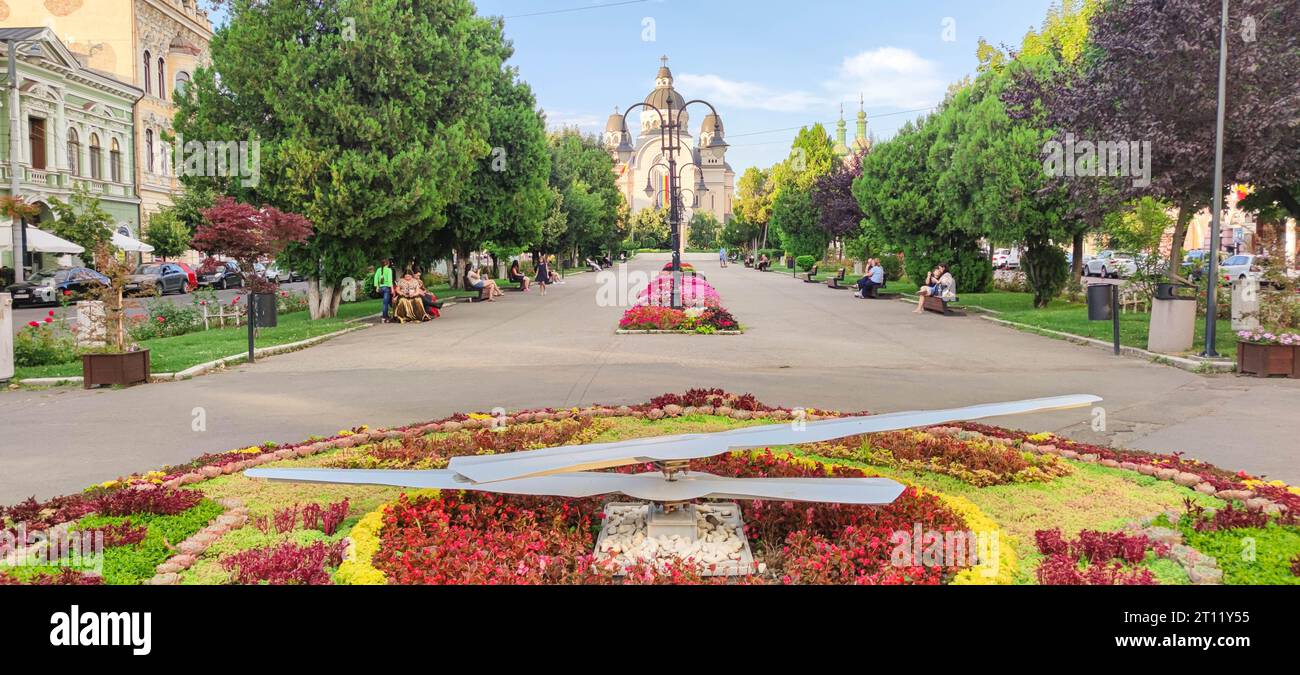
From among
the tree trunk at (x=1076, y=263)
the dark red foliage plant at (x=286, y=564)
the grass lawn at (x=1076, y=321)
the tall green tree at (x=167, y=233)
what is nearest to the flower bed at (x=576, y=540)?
the dark red foliage plant at (x=286, y=564)

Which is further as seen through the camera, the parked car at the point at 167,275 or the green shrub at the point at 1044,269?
A: the parked car at the point at 167,275

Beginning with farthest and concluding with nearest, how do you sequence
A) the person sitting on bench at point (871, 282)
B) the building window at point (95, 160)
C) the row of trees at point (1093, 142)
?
1. the building window at point (95, 160)
2. the person sitting on bench at point (871, 282)
3. the row of trees at point (1093, 142)

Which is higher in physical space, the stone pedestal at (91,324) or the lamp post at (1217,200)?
the lamp post at (1217,200)

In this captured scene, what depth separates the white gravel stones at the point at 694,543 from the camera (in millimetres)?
5023

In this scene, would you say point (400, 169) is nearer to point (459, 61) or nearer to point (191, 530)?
point (459, 61)

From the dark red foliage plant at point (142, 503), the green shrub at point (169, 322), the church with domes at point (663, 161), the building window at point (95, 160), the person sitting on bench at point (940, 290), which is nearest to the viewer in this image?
the dark red foliage plant at point (142, 503)

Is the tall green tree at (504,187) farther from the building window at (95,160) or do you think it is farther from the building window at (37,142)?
the building window at (95,160)

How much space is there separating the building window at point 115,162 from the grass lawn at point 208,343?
90.6ft

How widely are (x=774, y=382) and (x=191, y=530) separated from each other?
27.5 ft

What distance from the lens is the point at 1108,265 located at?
5172 centimetres

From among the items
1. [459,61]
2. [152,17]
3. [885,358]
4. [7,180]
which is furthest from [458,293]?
[152,17]

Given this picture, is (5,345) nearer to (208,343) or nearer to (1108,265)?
(208,343)

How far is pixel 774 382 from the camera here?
42.9 feet

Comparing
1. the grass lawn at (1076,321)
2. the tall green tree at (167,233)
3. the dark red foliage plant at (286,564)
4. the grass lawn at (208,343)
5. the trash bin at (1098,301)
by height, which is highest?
the tall green tree at (167,233)
